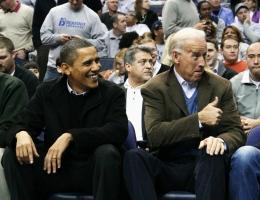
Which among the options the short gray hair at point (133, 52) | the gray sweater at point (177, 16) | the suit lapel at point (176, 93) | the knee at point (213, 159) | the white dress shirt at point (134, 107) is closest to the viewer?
the knee at point (213, 159)

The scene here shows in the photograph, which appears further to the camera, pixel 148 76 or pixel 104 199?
pixel 148 76

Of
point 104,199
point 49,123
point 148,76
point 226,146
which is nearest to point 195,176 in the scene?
point 226,146

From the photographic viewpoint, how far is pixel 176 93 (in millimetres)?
5582

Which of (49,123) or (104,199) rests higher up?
(49,123)

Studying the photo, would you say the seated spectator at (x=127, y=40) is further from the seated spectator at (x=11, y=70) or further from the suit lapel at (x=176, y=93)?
the suit lapel at (x=176, y=93)

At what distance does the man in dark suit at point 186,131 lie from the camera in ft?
17.0

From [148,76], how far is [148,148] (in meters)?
1.67

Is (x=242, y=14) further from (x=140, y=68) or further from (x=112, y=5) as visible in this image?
(x=140, y=68)

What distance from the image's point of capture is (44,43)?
9852mm

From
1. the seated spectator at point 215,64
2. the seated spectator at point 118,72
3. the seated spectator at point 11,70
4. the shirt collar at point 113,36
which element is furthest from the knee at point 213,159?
the shirt collar at point 113,36

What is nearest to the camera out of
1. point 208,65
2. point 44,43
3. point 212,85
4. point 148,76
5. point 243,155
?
point 243,155

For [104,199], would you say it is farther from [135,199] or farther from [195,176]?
[195,176]

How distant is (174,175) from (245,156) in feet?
1.71

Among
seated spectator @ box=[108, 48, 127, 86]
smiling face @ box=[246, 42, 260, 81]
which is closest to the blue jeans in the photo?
smiling face @ box=[246, 42, 260, 81]
